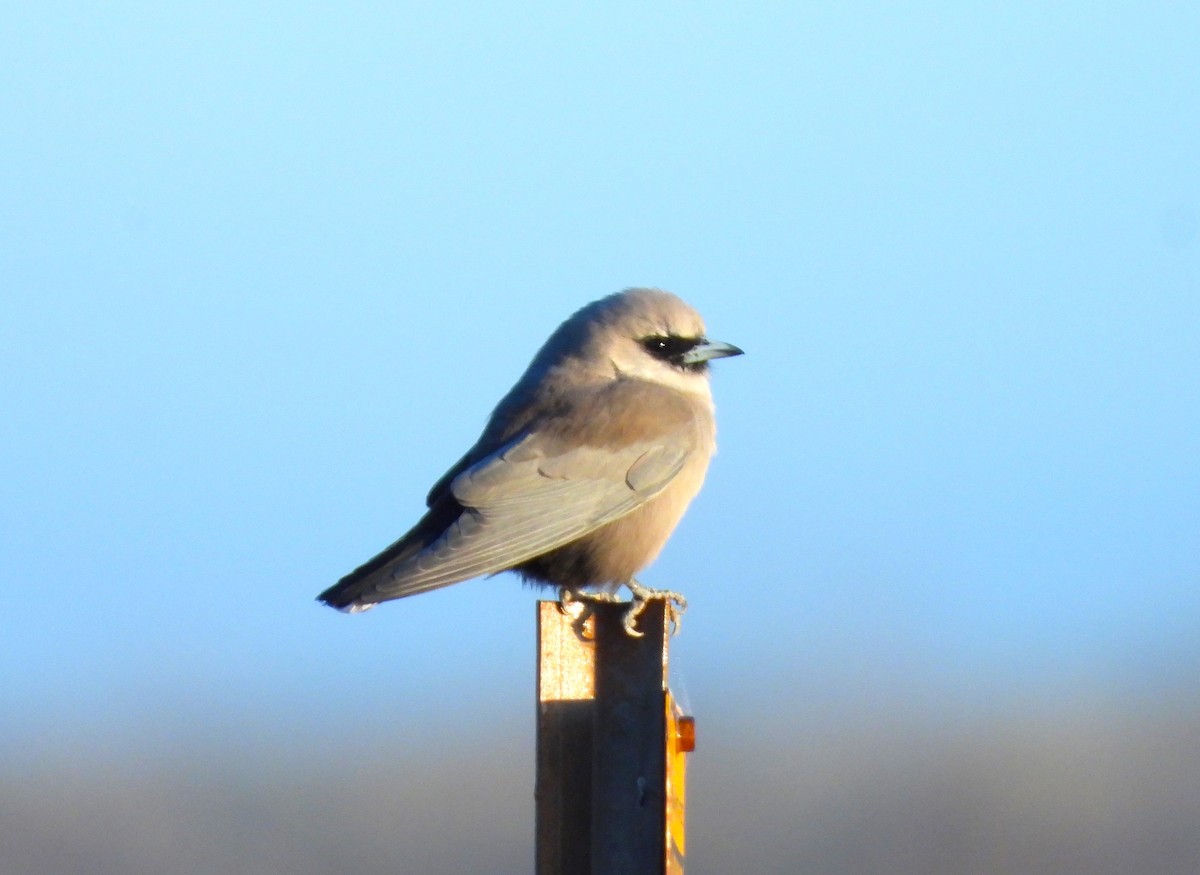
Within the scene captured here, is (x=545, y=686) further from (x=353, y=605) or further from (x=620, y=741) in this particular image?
(x=353, y=605)

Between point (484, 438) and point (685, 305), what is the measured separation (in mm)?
1262

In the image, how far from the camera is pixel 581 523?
6207 millimetres

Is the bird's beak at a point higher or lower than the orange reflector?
higher

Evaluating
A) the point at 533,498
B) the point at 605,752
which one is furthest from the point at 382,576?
the point at 605,752

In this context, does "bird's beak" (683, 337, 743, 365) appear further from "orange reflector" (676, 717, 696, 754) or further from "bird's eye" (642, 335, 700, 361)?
"orange reflector" (676, 717, 696, 754)

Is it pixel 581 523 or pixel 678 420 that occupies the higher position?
pixel 678 420

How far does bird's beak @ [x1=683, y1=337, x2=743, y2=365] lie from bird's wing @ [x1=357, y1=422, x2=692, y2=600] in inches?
25.8

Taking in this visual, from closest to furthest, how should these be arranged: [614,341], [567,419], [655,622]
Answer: [655,622], [567,419], [614,341]

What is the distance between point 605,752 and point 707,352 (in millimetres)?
3635

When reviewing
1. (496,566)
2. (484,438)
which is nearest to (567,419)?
(484,438)

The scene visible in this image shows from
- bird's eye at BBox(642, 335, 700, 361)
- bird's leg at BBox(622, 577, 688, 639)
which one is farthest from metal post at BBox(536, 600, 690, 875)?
bird's eye at BBox(642, 335, 700, 361)


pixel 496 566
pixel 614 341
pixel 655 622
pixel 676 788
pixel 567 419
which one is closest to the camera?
pixel 676 788

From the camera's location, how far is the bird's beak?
7266 mm

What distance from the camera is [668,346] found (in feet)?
23.9
